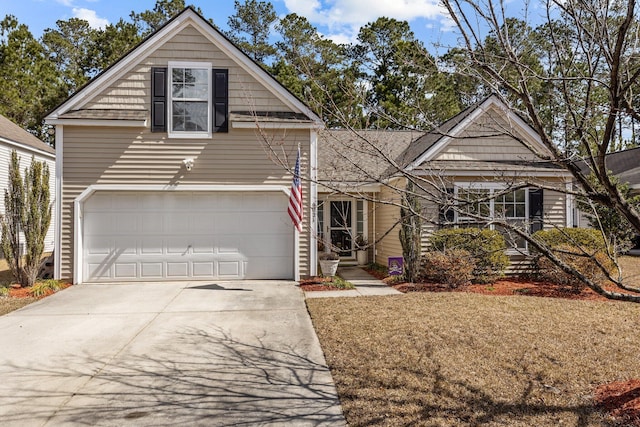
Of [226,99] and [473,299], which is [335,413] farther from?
[226,99]

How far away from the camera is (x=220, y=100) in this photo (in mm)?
10617

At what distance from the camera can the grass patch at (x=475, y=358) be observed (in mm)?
3750

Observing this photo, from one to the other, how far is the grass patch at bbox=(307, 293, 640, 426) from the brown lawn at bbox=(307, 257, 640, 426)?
0.01 metres

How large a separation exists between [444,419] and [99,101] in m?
10.4

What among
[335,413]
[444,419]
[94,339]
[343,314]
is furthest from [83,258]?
[444,419]

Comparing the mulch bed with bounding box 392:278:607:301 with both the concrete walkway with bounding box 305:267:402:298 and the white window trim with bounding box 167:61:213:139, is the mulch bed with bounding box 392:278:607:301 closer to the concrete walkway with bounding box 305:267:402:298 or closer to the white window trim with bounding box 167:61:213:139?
the concrete walkway with bounding box 305:267:402:298

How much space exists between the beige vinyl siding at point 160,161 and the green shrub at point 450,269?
10.2 ft

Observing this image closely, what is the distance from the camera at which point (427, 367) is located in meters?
4.75

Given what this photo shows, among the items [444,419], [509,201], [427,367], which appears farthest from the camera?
[509,201]

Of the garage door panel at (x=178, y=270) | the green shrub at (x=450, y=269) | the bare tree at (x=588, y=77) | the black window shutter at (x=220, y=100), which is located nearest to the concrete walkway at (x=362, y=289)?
the green shrub at (x=450, y=269)

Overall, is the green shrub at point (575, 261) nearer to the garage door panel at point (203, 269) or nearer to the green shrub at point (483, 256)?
the green shrub at point (483, 256)

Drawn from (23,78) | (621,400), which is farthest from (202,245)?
(23,78)

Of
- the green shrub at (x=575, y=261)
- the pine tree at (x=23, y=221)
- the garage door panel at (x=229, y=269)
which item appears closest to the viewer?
the green shrub at (x=575, y=261)

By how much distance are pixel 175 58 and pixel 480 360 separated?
31.5 feet
